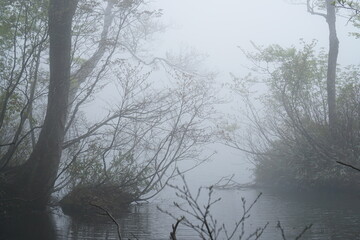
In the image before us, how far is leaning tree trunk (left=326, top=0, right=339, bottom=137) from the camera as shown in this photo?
10.8 meters


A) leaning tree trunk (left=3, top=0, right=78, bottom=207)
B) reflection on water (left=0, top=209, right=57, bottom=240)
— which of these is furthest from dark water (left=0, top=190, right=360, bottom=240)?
leaning tree trunk (left=3, top=0, right=78, bottom=207)

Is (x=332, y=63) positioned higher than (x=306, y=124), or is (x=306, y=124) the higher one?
(x=332, y=63)

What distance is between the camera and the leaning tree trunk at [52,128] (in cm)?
723

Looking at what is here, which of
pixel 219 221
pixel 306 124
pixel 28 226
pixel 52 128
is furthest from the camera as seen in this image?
pixel 306 124

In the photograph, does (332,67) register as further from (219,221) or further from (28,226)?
(28,226)

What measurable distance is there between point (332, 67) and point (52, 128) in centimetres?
931

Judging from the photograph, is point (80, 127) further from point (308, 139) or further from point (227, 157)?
point (227, 157)

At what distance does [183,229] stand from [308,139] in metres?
5.69

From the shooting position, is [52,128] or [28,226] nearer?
[28,226]

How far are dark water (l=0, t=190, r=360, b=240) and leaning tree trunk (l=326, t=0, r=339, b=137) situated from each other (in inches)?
97.7

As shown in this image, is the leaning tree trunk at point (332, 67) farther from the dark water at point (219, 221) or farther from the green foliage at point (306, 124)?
the dark water at point (219, 221)

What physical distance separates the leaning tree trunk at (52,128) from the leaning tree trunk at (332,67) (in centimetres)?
775

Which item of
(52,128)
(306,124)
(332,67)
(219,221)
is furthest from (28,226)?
(332,67)

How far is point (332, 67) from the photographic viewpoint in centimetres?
1202
